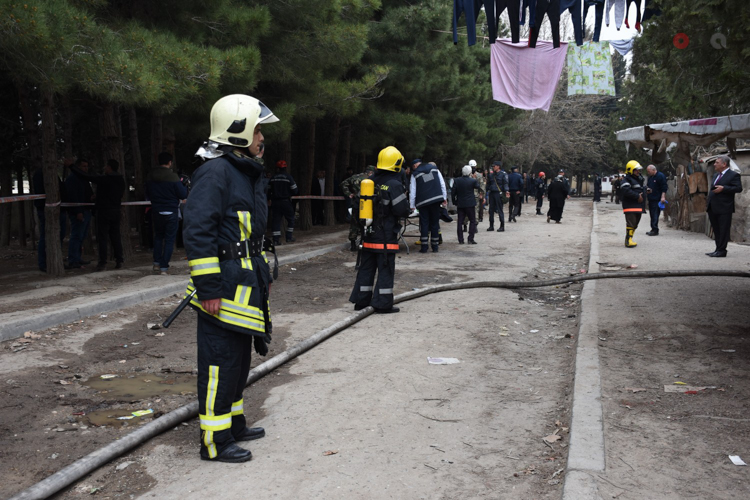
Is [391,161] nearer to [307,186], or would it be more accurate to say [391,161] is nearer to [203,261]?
[203,261]

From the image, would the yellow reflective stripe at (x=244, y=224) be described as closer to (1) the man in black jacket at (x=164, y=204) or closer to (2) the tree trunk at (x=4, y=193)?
(1) the man in black jacket at (x=164, y=204)

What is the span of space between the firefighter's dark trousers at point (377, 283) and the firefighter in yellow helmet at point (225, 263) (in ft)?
14.7

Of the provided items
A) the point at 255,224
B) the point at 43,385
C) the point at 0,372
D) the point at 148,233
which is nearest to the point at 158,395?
the point at 43,385

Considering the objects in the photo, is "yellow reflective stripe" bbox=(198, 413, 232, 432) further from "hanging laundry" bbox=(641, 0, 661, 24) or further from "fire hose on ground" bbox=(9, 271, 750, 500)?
"hanging laundry" bbox=(641, 0, 661, 24)

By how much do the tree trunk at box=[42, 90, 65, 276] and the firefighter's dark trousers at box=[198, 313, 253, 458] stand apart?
811 centimetres

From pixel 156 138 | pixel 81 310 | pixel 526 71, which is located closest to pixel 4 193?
pixel 156 138

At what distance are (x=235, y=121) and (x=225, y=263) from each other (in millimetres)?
811

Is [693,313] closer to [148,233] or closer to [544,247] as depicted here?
[544,247]

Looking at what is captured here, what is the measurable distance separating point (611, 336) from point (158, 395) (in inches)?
173

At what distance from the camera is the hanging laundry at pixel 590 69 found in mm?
20203

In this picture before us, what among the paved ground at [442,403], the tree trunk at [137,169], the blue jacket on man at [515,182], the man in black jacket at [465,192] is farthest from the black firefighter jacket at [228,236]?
the blue jacket on man at [515,182]

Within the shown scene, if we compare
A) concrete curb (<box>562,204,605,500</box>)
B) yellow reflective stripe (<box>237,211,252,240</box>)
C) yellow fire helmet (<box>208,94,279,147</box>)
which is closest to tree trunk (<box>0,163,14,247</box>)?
concrete curb (<box>562,204,605,500</box>)

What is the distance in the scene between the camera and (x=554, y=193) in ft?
87.2

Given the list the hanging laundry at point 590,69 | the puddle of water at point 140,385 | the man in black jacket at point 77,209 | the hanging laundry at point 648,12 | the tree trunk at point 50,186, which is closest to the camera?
the puddle of water at point 140,385
